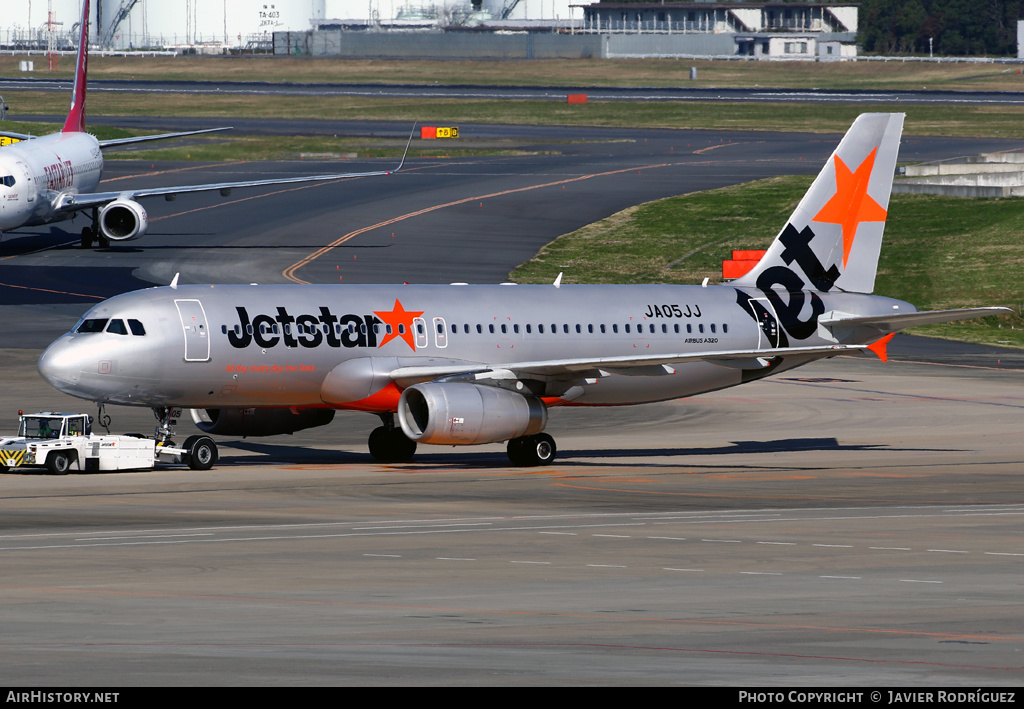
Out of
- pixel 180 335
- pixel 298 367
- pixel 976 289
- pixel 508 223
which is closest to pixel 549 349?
pixel 298 367

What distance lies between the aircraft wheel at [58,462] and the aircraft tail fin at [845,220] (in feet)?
66.5

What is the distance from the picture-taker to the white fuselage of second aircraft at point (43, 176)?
261 feet

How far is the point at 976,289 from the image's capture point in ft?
262

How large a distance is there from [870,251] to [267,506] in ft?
75.3

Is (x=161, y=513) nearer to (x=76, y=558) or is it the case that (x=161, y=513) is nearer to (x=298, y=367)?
(x=76, y=558)

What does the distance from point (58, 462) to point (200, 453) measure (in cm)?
334

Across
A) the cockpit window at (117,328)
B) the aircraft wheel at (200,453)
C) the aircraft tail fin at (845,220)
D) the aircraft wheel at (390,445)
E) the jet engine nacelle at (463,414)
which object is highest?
the aircraft tail fin at (845,220)

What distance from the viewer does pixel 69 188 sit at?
3391 inches

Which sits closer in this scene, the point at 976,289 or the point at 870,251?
the point at 870,251

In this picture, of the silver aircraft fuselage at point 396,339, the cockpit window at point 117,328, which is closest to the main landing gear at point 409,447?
the silver aircraft fuselage at point 396,339

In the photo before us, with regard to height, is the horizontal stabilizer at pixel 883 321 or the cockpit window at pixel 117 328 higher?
the cockpit window at pixel 117 328

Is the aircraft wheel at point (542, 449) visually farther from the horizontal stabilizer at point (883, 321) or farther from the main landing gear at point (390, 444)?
the horizontal stabilizer at point (883, 321)

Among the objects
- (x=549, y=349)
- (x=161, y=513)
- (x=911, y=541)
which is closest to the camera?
(x=911, y=541)

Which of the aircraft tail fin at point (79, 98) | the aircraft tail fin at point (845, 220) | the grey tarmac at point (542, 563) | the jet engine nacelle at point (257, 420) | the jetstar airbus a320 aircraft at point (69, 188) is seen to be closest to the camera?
the grey tarmac at point (542, 563)
